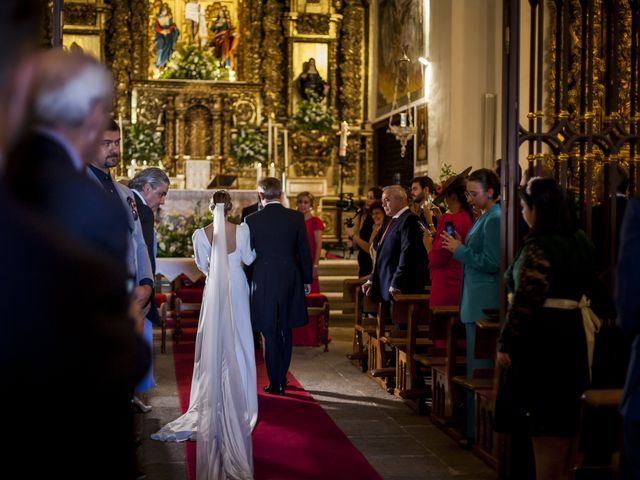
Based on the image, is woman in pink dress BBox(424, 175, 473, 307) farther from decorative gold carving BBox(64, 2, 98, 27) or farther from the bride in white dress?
decorative gold carving BBox(64, 2, 98, 27)

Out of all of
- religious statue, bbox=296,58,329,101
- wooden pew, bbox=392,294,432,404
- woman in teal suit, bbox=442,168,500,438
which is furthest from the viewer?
religious statue, bbox=296,58,329,101

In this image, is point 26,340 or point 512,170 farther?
point 512,170

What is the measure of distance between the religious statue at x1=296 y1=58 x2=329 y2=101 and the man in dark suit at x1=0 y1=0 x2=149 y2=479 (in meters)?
18.1

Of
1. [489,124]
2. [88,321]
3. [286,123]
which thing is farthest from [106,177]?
[286,123]

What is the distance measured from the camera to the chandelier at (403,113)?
617 inches

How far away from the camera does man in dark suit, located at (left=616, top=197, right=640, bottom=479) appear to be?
3.14m

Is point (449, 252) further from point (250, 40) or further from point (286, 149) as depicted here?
point (250, 40)

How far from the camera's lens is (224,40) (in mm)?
19328

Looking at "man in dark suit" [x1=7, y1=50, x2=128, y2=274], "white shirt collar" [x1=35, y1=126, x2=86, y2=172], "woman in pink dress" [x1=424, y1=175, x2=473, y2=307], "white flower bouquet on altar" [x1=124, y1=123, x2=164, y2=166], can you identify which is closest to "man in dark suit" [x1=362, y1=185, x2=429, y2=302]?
"woman in pink dress" [x1=424, y1=175, x2=473, y2=307]

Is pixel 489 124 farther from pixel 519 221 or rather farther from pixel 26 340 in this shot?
pixel 26 340

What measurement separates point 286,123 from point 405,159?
10.8 ft

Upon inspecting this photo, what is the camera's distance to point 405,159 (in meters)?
17.2

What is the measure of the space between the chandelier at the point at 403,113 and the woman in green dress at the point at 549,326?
11176 mm

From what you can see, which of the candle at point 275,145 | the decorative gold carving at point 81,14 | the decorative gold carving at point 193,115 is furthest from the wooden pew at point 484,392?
the decorative gold carving at point 81,14
